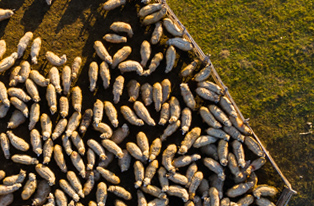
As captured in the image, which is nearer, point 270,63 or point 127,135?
point 127,135

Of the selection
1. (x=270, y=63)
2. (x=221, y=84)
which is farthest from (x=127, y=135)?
(x=270, y=63)

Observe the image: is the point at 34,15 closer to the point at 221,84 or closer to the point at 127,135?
the point at 127,135

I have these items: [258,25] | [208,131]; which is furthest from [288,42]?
[208,131]

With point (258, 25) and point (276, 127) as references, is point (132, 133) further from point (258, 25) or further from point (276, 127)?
point (258, 25)

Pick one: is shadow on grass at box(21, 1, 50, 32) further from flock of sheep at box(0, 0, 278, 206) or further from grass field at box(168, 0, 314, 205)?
grass field at box(168, 0, 314, 205)

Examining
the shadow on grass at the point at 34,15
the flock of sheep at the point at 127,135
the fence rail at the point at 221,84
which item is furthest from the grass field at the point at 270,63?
the shadow on grass at the point at 34,15

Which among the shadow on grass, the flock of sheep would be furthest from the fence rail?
the shadow on grass
